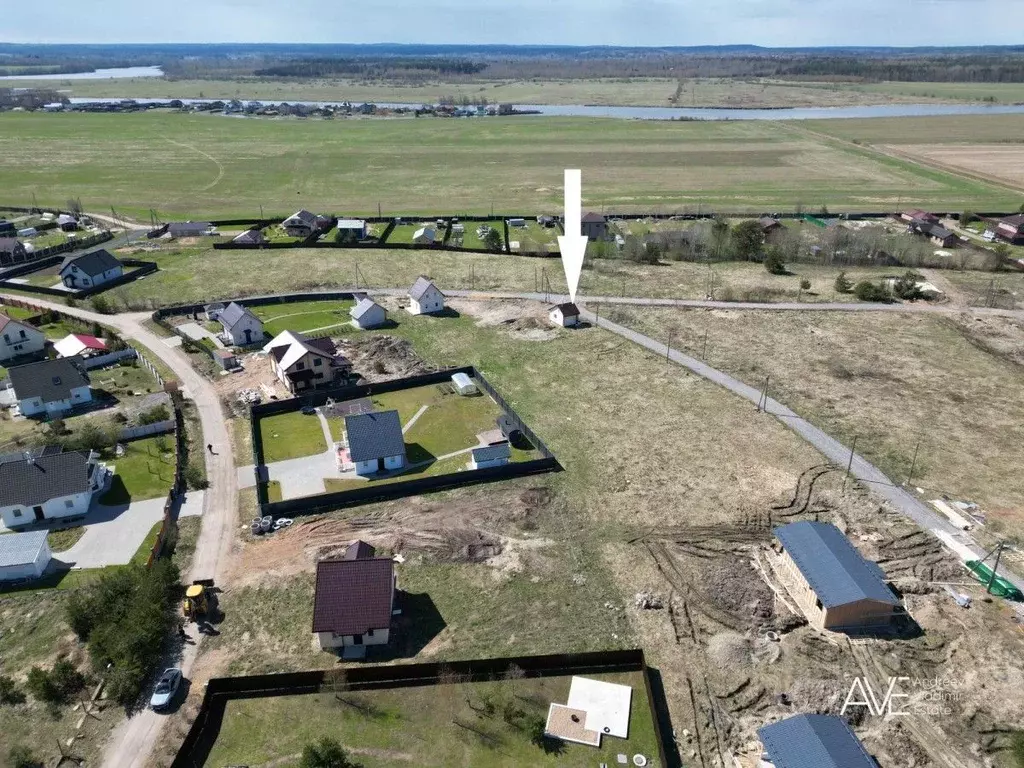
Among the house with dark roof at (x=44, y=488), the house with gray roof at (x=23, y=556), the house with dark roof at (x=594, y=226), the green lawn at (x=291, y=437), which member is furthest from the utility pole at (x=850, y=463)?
the house with dark roof at (x=594, y=226)

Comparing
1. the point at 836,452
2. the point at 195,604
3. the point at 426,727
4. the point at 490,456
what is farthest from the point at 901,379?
the point at 195,604

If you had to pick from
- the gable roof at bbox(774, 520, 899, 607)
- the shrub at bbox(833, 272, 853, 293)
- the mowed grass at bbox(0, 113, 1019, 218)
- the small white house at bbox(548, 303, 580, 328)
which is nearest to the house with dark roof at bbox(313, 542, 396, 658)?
the gable roof at bbox(774, 520, 899, 607)

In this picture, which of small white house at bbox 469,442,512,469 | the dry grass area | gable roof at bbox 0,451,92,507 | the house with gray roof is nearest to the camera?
the house with gray roof

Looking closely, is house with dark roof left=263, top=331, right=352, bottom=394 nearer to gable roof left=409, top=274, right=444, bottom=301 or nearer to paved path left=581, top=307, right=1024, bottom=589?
gable roof left=409, top=274, right=444, bottom=301

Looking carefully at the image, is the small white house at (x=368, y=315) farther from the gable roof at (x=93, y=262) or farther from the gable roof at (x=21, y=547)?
the gable roof at (x=21, y=547)

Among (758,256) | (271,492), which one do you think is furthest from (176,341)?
(758,256)

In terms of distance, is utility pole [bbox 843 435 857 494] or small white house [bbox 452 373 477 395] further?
small white house [bbox 452 373 477 395]

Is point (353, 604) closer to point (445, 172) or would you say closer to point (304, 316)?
point (304, 316)
